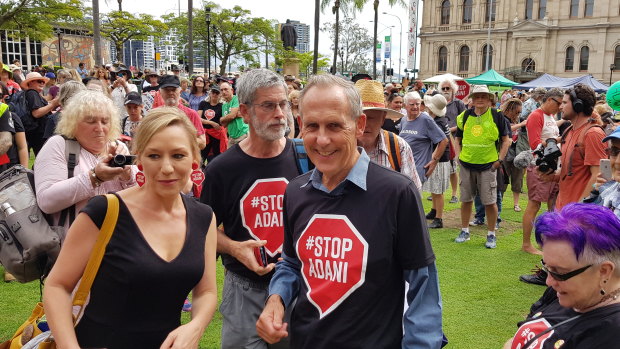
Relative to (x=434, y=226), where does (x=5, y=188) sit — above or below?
above

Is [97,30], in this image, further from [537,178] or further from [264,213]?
[264,213]

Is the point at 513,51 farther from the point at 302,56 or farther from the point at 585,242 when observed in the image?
the point at 585,242

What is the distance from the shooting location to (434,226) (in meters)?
8.44

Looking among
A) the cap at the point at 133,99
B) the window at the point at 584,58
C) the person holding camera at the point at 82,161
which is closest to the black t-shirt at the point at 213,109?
the cap at the point at 133,99

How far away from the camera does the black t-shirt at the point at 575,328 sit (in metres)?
2.08

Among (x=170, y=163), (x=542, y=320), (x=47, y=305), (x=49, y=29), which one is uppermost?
(x=49, y=29)

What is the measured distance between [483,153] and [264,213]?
17.2 feet

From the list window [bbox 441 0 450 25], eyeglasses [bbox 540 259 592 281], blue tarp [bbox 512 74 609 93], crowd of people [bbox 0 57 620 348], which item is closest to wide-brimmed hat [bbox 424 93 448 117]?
crowd of people [bbox 0 57 620 348]

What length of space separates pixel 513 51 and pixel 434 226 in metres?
57.0

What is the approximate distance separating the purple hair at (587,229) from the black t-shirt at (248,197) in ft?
4.49

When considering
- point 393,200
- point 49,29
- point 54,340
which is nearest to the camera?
point 393,200

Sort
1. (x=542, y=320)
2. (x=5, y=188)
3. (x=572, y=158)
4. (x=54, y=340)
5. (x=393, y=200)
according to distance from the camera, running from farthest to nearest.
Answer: (x=572, y=158) → (x=5, y=188) → (x=542, y=320) → (x=54, y=340) → (x=393, y=200)

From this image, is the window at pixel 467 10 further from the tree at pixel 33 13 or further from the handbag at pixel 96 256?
the handbag at pixel 96 256

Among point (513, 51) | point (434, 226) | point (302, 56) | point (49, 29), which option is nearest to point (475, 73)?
point (513, 51)
